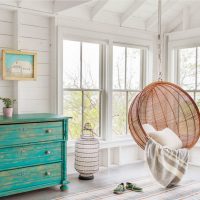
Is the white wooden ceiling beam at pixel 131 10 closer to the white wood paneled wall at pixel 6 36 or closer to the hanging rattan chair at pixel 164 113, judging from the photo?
the hanging rattan chair at pixel 164 113

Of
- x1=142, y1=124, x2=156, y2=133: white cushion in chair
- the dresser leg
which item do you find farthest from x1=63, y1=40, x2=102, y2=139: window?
the dresser leg

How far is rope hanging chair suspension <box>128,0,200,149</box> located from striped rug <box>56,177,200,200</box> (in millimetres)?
583

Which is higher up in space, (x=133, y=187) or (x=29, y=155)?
(x=29, y=155)

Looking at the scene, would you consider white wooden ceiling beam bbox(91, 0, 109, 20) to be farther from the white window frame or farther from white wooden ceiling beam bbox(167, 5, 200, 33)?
white wooden ceiling beam bbox(167, 5, 200, 33)

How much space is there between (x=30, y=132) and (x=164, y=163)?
5.54 ft

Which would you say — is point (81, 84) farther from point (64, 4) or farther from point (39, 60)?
point (64, 4)

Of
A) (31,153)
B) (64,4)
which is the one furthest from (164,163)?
(64,4)

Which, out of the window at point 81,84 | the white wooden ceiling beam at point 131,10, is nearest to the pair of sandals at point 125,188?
the window at point 81,84

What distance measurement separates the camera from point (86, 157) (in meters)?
4.98

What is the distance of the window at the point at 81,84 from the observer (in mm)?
5379

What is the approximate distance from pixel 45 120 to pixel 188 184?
209 centimetres

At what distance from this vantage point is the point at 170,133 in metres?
5.10

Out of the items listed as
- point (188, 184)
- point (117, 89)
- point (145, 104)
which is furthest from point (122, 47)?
point (188, 184)

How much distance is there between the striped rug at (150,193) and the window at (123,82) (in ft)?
5.00
